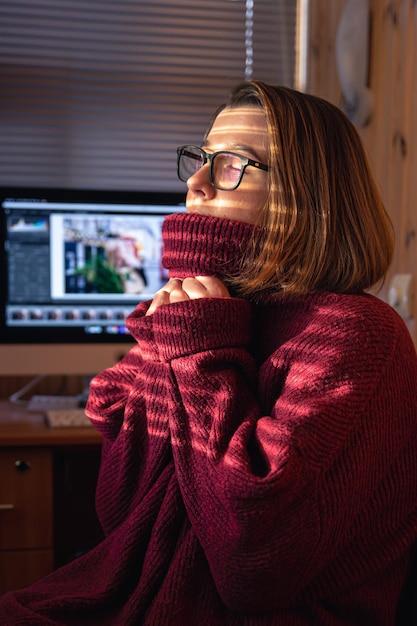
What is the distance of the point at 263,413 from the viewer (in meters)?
0.88

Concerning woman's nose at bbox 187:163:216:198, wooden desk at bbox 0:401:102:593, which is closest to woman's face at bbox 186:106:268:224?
woman's nose at bbox 187:163:216:198

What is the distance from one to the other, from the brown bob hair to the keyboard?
81cm

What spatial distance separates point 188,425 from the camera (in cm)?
84

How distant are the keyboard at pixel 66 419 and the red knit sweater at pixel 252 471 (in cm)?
68

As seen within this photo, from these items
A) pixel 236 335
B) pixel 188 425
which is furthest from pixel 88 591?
pixel 236 335

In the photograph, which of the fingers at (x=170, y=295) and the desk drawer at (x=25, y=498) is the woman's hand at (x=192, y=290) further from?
the desk drawer at (x=25, y=498)

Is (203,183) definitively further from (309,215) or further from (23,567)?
(23,567)

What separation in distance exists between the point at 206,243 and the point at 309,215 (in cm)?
14

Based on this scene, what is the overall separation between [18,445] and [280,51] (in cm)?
147

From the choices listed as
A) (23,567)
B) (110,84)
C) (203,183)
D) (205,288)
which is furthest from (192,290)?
(110,84)

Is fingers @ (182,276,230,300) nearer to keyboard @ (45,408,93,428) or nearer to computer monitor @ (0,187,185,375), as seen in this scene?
keyboard @ (45,408,93,428)

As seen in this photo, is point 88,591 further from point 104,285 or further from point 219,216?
point 104,285

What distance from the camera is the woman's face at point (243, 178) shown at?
923 mm

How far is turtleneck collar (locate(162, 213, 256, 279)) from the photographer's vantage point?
2.97 feet
